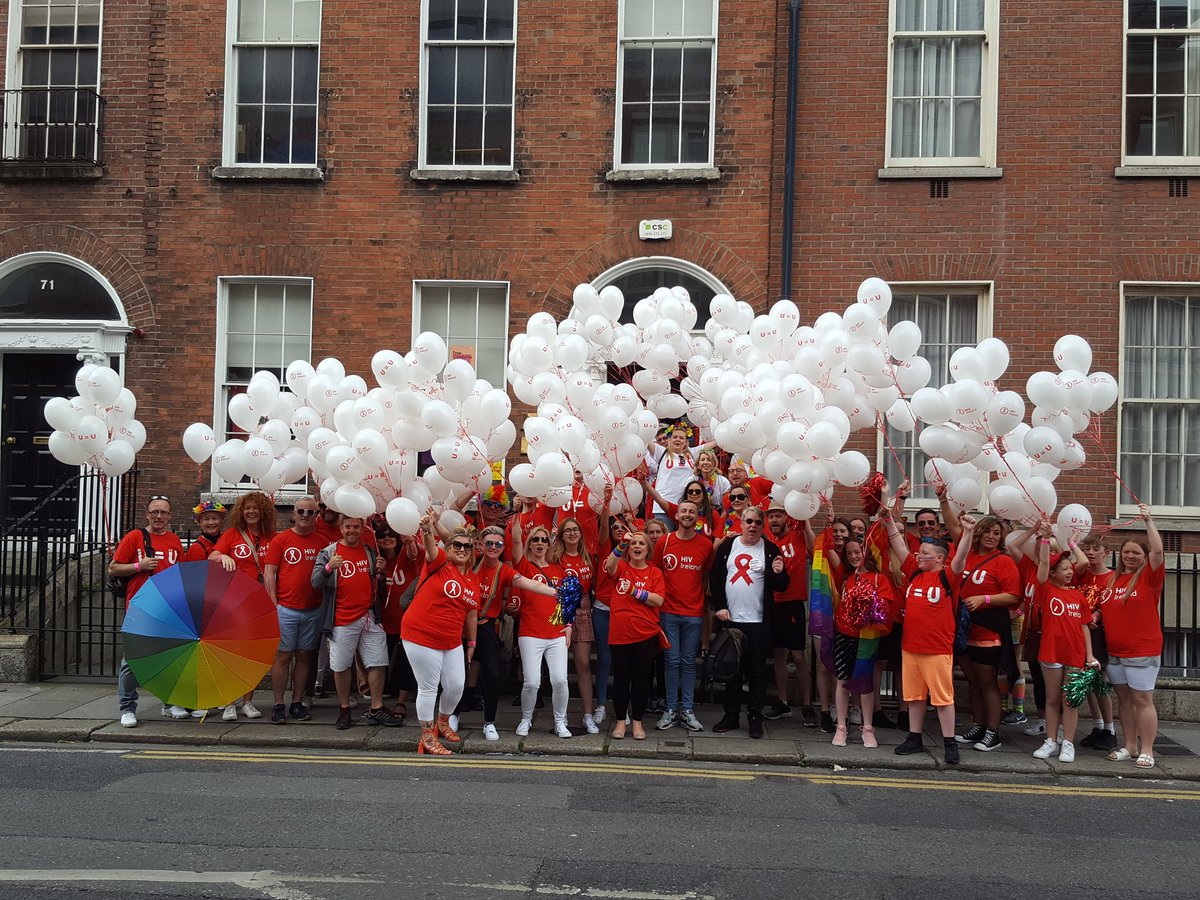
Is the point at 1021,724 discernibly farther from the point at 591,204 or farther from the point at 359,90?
the point at 359,90

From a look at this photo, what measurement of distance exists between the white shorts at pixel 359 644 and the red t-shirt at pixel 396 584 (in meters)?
0.17

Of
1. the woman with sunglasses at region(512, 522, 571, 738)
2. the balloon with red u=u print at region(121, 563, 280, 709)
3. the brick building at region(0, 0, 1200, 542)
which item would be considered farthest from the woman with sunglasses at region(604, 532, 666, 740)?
the brick building at region(0, 0, 1200, 542)

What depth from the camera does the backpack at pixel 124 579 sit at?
9531 mm

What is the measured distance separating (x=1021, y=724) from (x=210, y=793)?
22.0 feet

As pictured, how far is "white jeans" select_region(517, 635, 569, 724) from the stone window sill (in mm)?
6478

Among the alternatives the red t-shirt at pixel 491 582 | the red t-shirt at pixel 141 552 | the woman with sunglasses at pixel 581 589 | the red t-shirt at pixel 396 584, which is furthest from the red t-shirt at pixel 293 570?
the woman with sunglasses at pixel 581 589

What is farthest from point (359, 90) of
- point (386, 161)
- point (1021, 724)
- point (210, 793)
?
point (1021, 724)

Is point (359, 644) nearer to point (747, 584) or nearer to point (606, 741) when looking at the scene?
point (606, 741)

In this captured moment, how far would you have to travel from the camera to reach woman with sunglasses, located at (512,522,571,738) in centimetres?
895

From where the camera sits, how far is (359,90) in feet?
45.4

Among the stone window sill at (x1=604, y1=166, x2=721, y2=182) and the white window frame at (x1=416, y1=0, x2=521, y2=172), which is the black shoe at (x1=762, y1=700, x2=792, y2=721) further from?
the white window frame at (x1=416, y1=0, x2=521, y2=172)

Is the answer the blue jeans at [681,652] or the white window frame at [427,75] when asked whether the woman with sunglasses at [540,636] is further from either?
the white window frame at [427,75]

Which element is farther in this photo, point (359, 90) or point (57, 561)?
point (359, 90)

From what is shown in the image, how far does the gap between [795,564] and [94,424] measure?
600 centimetres
